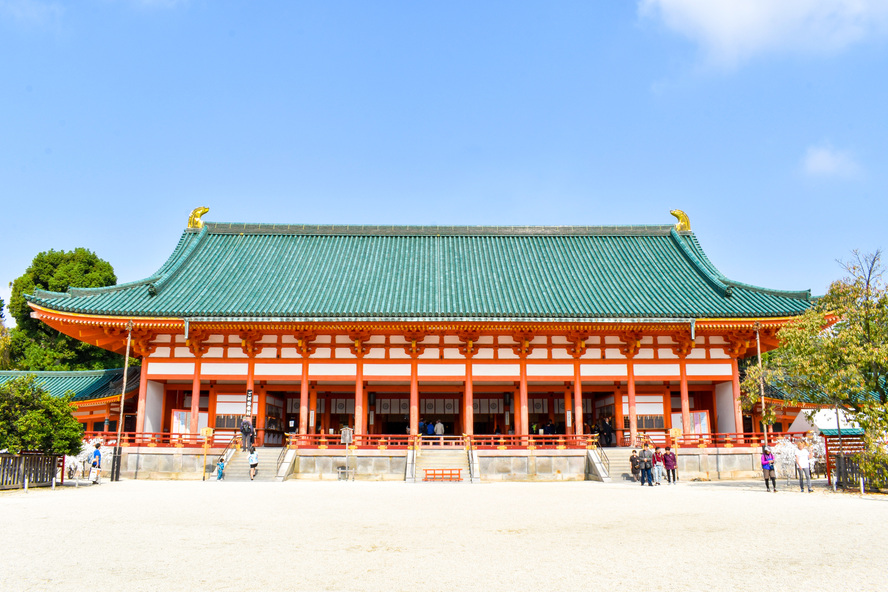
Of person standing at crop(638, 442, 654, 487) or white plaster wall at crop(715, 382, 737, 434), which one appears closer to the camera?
person standing at crop(638, 442, 654, 487)

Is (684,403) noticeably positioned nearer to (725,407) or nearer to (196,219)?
(725,407)

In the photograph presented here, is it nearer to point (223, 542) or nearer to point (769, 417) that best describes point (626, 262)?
point (769, 417)

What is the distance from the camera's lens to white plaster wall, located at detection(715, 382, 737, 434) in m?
25.4

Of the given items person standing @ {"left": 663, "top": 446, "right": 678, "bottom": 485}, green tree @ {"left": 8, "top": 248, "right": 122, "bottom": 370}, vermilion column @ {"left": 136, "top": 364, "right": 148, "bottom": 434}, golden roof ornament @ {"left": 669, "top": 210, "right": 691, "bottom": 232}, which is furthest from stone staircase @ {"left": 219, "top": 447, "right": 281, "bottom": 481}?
golden roof ornament @ {"left": 669, "top": 210, "right": 691, "bottom": 232}

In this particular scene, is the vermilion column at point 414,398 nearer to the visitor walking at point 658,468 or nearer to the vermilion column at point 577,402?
the vermilion column at point 577,402

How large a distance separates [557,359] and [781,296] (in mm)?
9093

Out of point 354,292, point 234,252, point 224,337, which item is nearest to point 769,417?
point 354,292

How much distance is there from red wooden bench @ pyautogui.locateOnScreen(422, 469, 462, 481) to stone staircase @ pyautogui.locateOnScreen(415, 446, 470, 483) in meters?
0.26

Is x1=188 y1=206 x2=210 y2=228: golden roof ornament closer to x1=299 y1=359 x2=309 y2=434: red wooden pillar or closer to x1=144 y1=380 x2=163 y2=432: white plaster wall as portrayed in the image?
x1=144 y1=380 x2=163 y2=432: white plaster wall

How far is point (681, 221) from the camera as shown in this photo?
32094 millimetres

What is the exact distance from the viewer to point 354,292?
26.1 metres

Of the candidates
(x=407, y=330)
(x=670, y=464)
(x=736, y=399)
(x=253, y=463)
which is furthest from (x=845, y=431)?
(x=253, y=463)

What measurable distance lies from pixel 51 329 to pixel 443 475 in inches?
1167

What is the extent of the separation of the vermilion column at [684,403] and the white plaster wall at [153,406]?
20.5 meters
